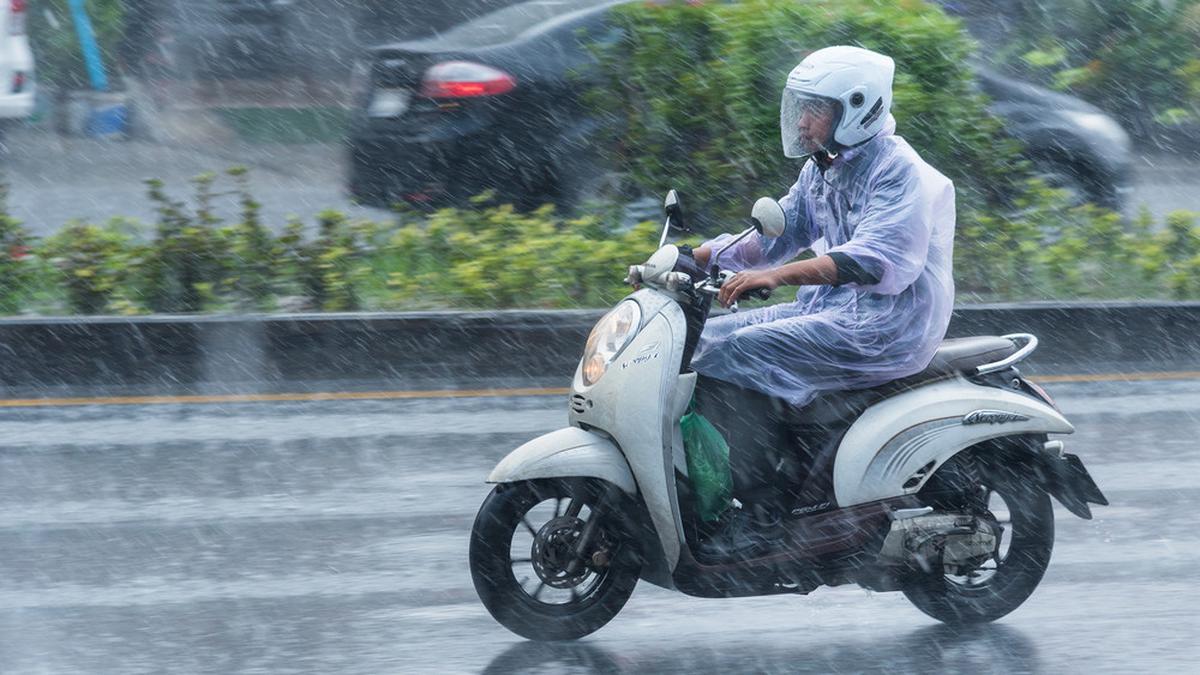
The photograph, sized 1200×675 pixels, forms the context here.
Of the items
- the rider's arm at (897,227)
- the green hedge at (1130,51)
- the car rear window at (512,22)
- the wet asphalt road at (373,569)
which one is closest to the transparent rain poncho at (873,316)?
the rider's arm at (897,227)

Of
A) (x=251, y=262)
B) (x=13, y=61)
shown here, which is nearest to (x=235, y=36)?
(x=13, y=61)

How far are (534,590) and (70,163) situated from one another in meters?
11.8

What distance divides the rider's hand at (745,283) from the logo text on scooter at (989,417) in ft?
2.43

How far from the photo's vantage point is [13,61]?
15070 mm

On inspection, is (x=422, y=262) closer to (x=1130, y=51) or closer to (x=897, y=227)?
(x=897, y=227)

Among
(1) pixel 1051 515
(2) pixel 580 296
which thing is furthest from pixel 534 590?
(2) pixel 580 296

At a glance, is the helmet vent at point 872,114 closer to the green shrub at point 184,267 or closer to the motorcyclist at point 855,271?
the motorcyclist at point 855,271

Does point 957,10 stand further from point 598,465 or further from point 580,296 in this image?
point 598,465

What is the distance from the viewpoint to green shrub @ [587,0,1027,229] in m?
10.9

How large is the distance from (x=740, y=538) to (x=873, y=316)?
747 mm

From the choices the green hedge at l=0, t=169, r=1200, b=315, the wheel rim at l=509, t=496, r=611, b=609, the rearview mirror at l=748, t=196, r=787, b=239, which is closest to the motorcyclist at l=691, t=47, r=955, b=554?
the rearview mirror at l=748, t=196, r=787, b=239

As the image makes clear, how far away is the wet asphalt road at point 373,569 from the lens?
18.0 feet

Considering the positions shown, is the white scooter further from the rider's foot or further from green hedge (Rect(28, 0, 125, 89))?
green hedge (Rect(28, 0, 125, 89))

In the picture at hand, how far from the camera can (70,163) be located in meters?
16.3
